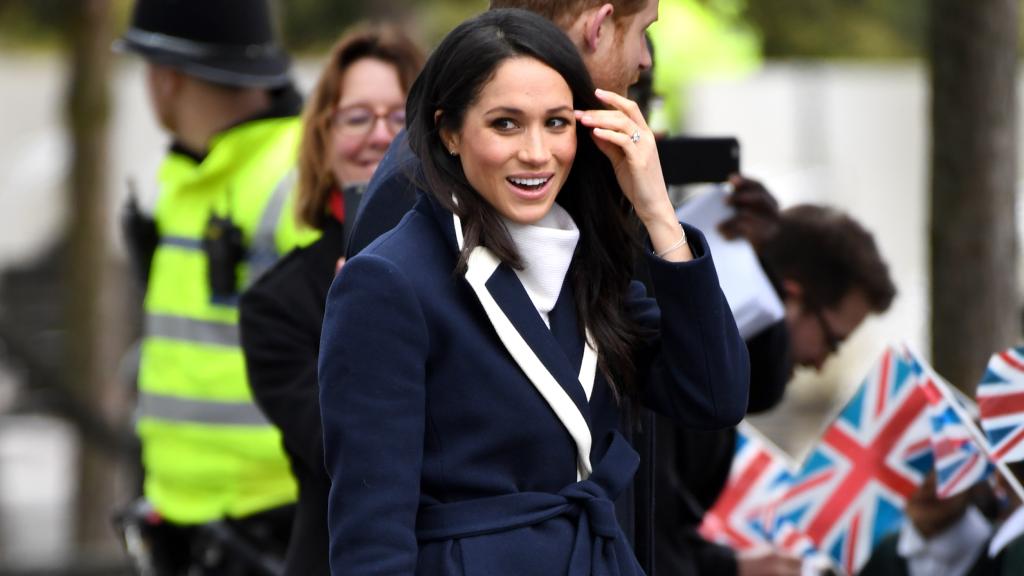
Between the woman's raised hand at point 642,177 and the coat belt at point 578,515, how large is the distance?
320mm

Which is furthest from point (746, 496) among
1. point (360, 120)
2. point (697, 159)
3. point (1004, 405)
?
point (697, 159)

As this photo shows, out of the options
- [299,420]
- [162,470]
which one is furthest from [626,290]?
[162,470]

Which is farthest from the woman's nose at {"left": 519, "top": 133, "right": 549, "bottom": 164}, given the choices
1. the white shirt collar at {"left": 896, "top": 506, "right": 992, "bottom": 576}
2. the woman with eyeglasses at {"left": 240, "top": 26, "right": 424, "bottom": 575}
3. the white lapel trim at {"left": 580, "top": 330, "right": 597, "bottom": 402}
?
the white shirt collar at {"left": 896, "top": 506, "right": 992, "bottom": 576}

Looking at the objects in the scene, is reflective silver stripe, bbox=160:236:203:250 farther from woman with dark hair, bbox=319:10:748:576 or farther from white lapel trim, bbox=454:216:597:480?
white lapel trim, bbox=454:216:597:480

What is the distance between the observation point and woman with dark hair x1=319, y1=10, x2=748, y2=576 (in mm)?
2752

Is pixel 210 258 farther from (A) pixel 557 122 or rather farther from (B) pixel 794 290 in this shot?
(A) pixel 557 122

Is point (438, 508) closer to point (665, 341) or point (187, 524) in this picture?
point (665, 341)

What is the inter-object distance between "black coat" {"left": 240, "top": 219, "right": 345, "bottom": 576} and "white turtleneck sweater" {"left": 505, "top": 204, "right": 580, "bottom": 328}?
3.63 feet

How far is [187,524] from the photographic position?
5.07 metres

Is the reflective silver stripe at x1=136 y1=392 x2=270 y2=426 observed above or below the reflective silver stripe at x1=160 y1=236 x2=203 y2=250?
below

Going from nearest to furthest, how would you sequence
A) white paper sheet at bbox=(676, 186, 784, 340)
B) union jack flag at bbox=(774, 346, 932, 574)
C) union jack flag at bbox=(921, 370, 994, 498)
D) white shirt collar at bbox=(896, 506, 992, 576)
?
white paper sheet at bbox=(676, 186, 784, 340) → union jack flag at bbox=(921, 370, 994, 498) → white shirt collar at bbox=(896, 506, 992, 576) → union jack flag at bbox=(774, 346, 932, 574)

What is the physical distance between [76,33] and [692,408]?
7.66m

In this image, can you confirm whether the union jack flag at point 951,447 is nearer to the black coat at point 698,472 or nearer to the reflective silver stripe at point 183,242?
the black coat at point 698,472

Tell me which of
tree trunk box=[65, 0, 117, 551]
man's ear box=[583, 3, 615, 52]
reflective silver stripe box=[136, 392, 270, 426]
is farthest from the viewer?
tree trunk box=[65, 0, 117, 551]
